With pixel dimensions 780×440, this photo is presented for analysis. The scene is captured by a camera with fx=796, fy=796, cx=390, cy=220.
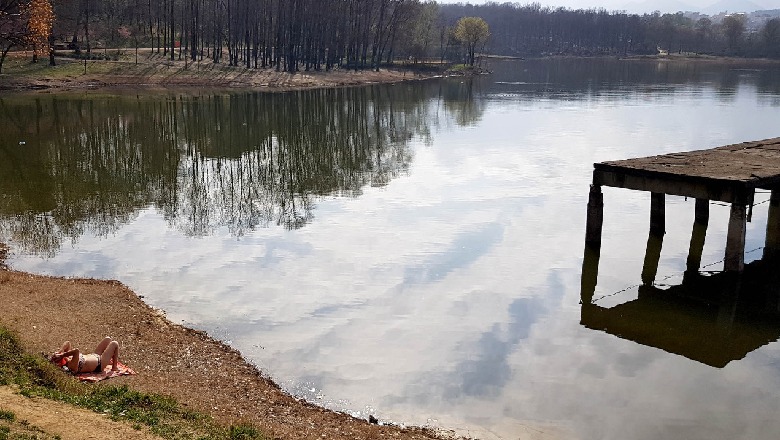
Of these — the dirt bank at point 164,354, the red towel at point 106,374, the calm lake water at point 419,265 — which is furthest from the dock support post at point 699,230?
the red towel at point 106,374

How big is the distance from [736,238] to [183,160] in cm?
3237

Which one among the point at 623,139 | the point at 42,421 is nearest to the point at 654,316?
the point at 42,421

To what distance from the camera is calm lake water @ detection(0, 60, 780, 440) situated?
17.1 meters

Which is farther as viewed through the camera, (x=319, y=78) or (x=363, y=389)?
(x=319, y=78)

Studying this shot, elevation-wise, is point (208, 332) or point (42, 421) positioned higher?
point (42, 421)

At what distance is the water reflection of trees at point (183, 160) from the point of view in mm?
32844

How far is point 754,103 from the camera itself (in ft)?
286

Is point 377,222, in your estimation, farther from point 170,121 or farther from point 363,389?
point 170,121

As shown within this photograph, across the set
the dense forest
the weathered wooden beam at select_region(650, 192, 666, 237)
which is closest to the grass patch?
the weathered wooden beam at select_region(650, 192, 666, 237)

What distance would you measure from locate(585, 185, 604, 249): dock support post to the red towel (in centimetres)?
1676

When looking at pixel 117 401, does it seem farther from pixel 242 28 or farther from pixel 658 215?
pixel 242 28

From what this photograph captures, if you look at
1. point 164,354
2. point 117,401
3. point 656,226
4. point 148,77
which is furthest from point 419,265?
point 148,77

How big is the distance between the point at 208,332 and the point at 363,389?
5.17 m

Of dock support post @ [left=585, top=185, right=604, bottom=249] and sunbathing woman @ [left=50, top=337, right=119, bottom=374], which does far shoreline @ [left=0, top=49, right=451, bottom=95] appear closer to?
dock support post @ [left=585, top=185, right=604, bottom=249]
